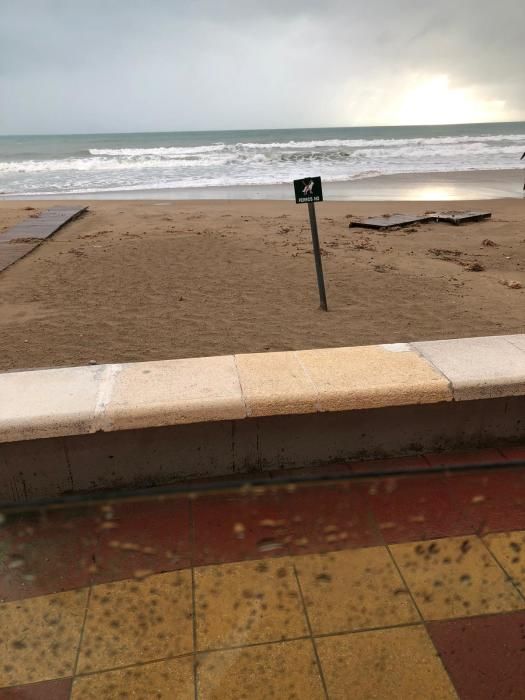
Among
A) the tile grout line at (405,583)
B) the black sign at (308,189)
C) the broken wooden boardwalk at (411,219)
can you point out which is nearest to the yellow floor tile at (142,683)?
the tile grout line at (405,583)

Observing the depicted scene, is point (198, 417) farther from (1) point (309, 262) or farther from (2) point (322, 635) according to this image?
(1) point (309, 262)

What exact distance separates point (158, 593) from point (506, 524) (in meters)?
1.27

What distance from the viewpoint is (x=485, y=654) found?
5.08 feet

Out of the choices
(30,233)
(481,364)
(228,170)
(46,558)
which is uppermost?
(228,170)

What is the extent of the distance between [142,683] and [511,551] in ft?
4.20

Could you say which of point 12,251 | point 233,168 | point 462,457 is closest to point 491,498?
point 462,457

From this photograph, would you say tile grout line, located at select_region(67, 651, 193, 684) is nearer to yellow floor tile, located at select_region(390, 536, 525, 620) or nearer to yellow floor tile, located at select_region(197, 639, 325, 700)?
yellow floor tile, located at select_region(197, 639, 325, 700)

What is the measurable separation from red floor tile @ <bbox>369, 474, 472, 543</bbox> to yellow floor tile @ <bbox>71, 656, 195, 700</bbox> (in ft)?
2.49

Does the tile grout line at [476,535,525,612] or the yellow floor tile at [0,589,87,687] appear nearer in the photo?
the yellow floor tile at [0,589,87,687]

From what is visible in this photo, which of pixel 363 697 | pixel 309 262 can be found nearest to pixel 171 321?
pixel 309 262

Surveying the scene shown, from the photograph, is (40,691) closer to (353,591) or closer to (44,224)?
(353,591)

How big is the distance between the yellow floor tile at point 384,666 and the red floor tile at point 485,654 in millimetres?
38

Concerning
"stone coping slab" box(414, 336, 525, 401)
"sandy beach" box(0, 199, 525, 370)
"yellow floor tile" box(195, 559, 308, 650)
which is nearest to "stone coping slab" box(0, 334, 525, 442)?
"stone coping slab" box(414, 336, 525, 401)

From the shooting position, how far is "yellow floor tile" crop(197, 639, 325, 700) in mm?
1449
